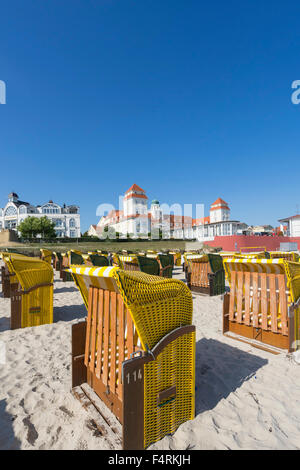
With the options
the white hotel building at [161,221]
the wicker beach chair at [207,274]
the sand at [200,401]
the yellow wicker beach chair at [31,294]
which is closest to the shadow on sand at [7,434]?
the sand at [200,401]

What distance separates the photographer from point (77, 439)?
6.43ft

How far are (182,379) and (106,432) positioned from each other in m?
0.78

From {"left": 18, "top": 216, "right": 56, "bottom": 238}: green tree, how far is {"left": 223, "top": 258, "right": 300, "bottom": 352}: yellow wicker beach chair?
2291 inches

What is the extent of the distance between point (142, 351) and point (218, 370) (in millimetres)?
1868

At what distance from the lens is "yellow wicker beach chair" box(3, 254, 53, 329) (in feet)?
14.9

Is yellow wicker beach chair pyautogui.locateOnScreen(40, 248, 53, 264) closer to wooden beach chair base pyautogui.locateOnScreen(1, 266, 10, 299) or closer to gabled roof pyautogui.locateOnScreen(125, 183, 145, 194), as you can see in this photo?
Answer: wooden beach chair base pyautogui.locateOnScreen(1, 266, 10, 299)

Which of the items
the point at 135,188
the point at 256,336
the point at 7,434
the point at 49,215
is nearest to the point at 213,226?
the point at 135,188

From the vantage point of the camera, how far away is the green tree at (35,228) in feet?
181

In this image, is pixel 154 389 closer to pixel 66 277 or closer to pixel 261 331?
pixel 261 331

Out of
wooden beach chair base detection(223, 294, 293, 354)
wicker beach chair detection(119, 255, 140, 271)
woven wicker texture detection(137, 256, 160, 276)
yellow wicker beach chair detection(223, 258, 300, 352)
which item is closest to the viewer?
yellow wicker beach chair detection(223, 258, 300, 352)

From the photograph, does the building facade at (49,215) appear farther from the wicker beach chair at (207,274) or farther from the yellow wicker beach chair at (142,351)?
the yellow wicker beach chair at (142,351)

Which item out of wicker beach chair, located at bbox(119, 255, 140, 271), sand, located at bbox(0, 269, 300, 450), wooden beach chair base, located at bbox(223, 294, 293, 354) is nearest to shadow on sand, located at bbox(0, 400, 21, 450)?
sand, located at bbox(0, 269, 300, 450)

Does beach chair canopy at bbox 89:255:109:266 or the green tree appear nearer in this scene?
beach chair canopy at bbox 89:255:109:266
